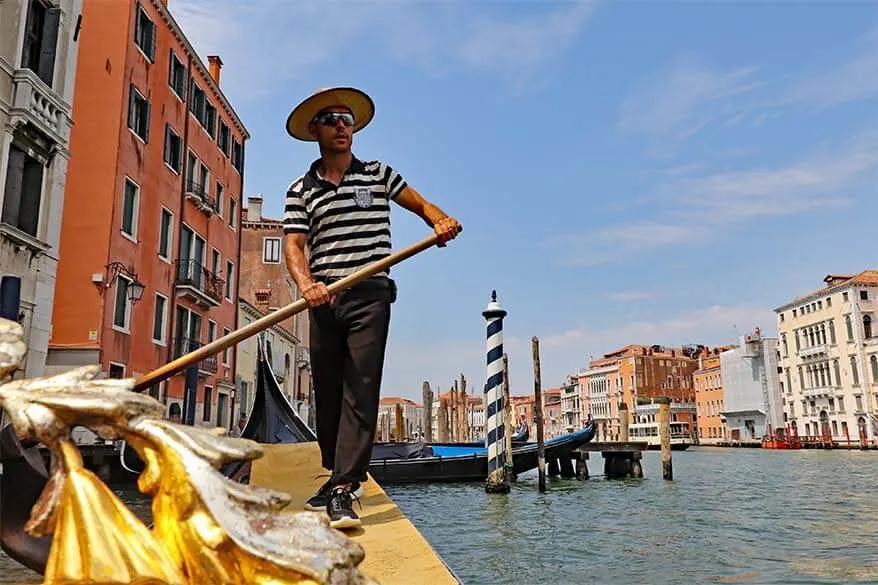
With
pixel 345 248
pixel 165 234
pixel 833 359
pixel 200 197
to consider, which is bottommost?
pixel 345 248

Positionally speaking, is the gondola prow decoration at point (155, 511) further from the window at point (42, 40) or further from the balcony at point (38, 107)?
the window at point (42, 40)

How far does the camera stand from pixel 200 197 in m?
12.2

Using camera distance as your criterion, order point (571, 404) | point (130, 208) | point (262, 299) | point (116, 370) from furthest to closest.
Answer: point (571, 404)
point (262, 299)
point (130, 208)
point (116, 370)

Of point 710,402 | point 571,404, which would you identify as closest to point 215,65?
point 710,402

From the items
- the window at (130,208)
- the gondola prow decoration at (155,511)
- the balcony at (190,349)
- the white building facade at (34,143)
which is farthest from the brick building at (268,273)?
the gondola prow decoration at (155,511)

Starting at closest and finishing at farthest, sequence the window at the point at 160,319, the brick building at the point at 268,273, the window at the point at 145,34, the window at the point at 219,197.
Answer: the window at the point at 145,34 < the window at the point at 160,319 < the window at the point at 219,197 < the brick building at the point at 268,273

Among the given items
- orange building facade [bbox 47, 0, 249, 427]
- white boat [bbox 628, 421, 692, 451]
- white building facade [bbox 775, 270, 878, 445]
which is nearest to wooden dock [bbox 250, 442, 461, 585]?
orange building facade [bbox 47, 0, 249, 427]

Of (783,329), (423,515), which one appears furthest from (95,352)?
(783,329)

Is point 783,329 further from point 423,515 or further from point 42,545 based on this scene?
point 42,545

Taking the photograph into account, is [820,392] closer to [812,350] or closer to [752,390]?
[812,350]

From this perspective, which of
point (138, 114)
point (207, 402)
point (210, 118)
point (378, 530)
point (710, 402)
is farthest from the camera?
point (710, 402)

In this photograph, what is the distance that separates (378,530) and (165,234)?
35.7 ft

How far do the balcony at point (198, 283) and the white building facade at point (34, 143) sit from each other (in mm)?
3905

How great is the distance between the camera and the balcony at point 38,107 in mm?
6777
